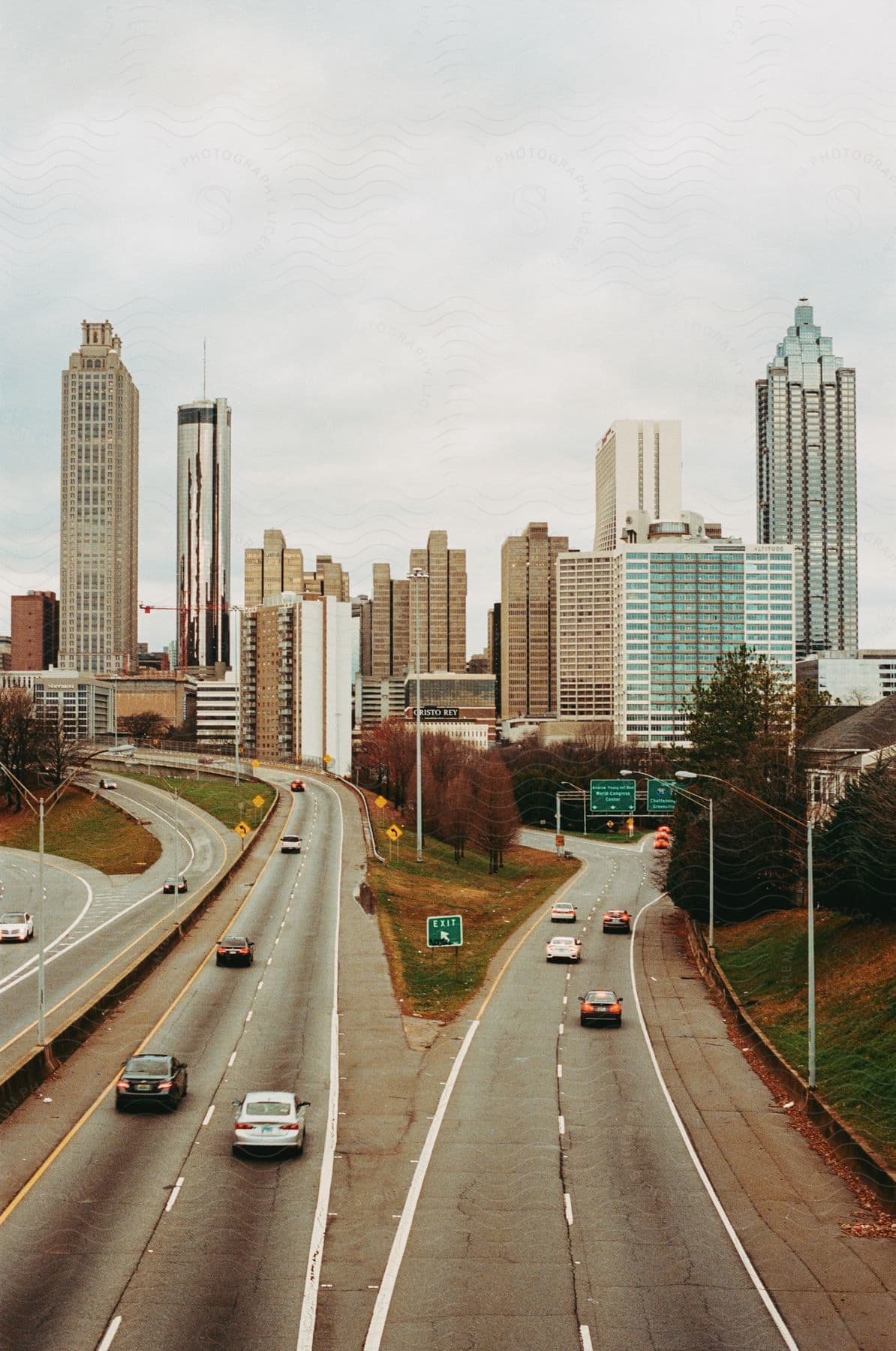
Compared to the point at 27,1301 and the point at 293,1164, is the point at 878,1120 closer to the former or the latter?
the point at 293,1164

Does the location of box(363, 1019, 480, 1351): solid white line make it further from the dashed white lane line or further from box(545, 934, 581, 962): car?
box(545, 934, 581, 962): car

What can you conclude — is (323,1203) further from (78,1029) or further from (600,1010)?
(600,1010)

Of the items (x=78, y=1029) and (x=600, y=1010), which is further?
(x=600, y=1010)

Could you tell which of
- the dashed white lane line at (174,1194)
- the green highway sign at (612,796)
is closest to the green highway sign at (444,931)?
the dashed white lane line at (174,1194)

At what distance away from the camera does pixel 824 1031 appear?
43.3m

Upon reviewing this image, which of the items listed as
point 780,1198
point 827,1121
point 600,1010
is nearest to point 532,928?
point 600,1010

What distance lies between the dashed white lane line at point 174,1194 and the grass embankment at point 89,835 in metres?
69.4

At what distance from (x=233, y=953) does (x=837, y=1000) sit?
2516 cm

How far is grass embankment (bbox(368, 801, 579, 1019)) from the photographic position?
53562 millimetres

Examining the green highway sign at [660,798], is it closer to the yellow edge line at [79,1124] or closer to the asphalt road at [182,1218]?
the yellow edge line at [79,1124]

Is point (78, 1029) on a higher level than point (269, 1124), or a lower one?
lower

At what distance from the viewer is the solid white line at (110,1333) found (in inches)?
733

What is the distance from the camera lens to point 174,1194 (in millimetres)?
26031

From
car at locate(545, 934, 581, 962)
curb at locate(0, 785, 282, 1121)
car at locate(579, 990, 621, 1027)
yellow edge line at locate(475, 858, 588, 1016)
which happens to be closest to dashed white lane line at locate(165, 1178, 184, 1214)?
yellow edge line at locate(475, 858, 588, 1016)
